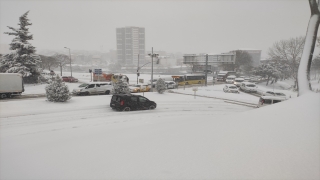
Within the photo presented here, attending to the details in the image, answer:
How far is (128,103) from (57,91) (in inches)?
269

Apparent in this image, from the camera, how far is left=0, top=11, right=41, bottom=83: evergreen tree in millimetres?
30578

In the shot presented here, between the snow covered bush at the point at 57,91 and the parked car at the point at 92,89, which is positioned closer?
the snow covered bush at the point at 57,91

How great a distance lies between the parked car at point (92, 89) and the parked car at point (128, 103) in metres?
8.85

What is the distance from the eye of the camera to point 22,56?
100 feet

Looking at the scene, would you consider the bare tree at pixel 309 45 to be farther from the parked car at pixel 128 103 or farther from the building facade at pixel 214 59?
the building facade at pixel 214 59

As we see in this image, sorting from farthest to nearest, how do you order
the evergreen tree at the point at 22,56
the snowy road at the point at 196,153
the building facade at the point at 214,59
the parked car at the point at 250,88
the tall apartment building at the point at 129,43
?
the tall apartment building at the point at 129,43, the building facade at the point at 214,59, the parked car at the point at 250,88, the evergreen tree at the point at 22,56, the snowy road at the point at 196,153

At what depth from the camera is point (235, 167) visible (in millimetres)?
3848

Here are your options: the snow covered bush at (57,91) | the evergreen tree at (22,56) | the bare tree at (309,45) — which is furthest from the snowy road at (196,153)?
the evergreen tree at (22,56)

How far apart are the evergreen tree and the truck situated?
11.2 meters

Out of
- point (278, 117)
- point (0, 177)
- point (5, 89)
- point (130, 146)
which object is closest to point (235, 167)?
point (130, 146)

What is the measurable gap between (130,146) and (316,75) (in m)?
8.83

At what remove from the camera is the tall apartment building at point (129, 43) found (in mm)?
174500

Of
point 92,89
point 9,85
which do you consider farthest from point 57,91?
point 9,85

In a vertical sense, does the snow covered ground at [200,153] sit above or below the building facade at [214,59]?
below
